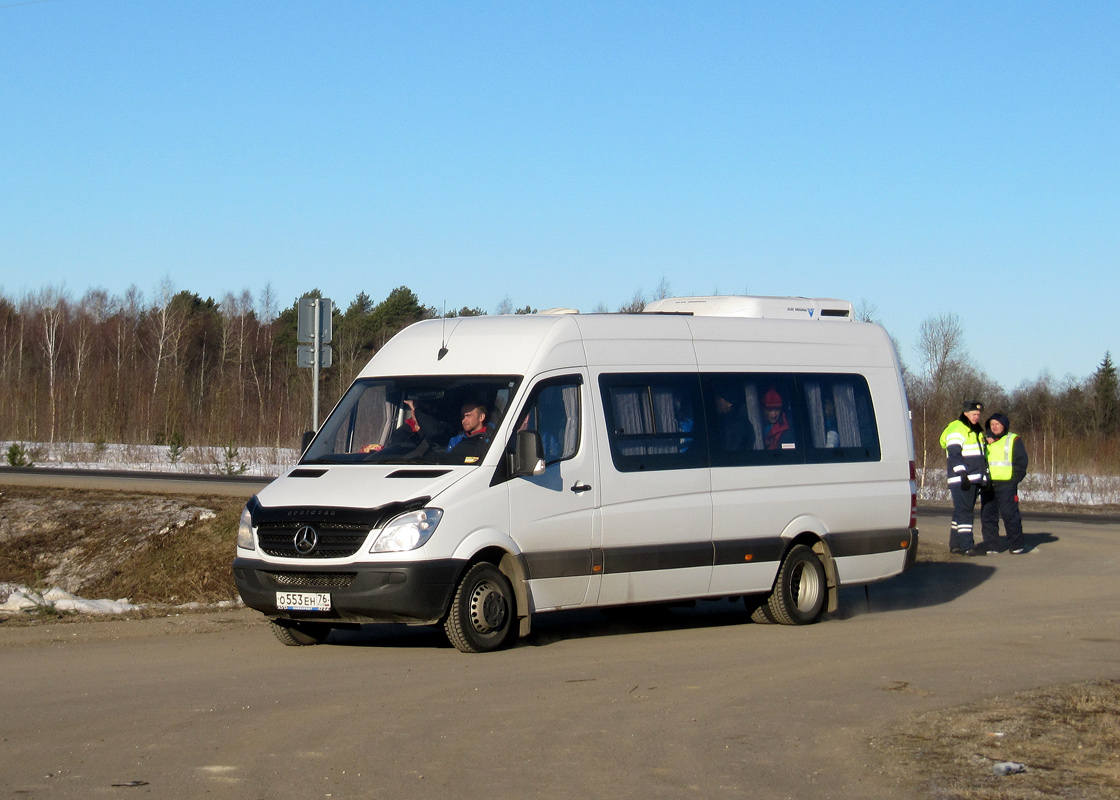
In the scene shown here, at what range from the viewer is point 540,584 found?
10.1 m

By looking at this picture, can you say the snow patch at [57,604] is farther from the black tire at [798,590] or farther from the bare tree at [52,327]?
the bare tree at [52,327]

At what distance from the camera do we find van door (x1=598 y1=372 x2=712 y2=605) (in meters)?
10.6

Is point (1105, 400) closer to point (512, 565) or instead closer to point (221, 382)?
point (221, 382)

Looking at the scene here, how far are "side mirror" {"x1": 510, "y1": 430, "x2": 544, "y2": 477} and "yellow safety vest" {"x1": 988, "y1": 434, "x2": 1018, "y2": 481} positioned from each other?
10858mm

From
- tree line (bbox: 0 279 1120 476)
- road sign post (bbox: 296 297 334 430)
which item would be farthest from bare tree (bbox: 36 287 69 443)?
road sign post (bbox: 296 297 334 430)

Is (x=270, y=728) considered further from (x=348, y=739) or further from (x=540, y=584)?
(x=540, y=584)

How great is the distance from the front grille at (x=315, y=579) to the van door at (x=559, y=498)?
1.29 m

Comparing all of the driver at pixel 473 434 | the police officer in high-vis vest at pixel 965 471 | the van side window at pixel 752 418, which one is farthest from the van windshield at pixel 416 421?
the police officer in high-vis vest at pixel 965 471

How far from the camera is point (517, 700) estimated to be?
312 inches

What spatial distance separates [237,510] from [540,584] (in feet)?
33.5

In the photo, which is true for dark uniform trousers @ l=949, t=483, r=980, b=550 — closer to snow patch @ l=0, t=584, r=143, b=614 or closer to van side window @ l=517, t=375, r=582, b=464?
van side window @ l=517, t=375, r=582, b=464

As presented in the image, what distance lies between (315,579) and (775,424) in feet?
14.8

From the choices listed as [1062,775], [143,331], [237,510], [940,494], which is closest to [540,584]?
[1062,775]

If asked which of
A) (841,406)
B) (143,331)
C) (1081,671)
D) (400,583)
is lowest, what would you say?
(1081,671)
